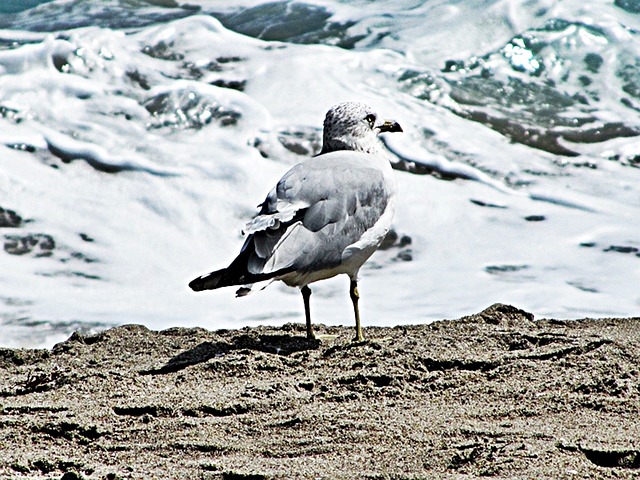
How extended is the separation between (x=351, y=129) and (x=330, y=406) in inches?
87.7

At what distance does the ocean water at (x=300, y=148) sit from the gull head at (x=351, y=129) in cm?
169

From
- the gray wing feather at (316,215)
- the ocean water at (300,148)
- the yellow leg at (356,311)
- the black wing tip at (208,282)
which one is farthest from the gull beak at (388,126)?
the black wing tip at (208,282)

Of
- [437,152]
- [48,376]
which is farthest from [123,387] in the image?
[437,152]

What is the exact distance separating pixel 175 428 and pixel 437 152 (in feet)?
23.2

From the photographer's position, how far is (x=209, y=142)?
10.3 meters

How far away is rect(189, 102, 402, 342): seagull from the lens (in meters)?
4.52

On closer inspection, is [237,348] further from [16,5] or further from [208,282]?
[16,5]

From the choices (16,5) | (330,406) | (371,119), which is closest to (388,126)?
(371,119)

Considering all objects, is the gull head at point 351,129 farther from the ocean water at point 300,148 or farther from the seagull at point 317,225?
the ocean water at point 300,148

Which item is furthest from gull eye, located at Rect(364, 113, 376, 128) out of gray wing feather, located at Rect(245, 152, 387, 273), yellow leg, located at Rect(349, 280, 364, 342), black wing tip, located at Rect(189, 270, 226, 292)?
black wing tip, located at Rect(189, 270, 226, 292)

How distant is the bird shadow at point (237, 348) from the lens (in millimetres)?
4429

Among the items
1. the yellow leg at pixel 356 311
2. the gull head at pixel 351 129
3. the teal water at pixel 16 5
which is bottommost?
the teal water at pixel 16 5

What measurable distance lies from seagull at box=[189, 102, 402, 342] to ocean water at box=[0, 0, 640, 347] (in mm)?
1975

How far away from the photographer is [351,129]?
5.55 meters
